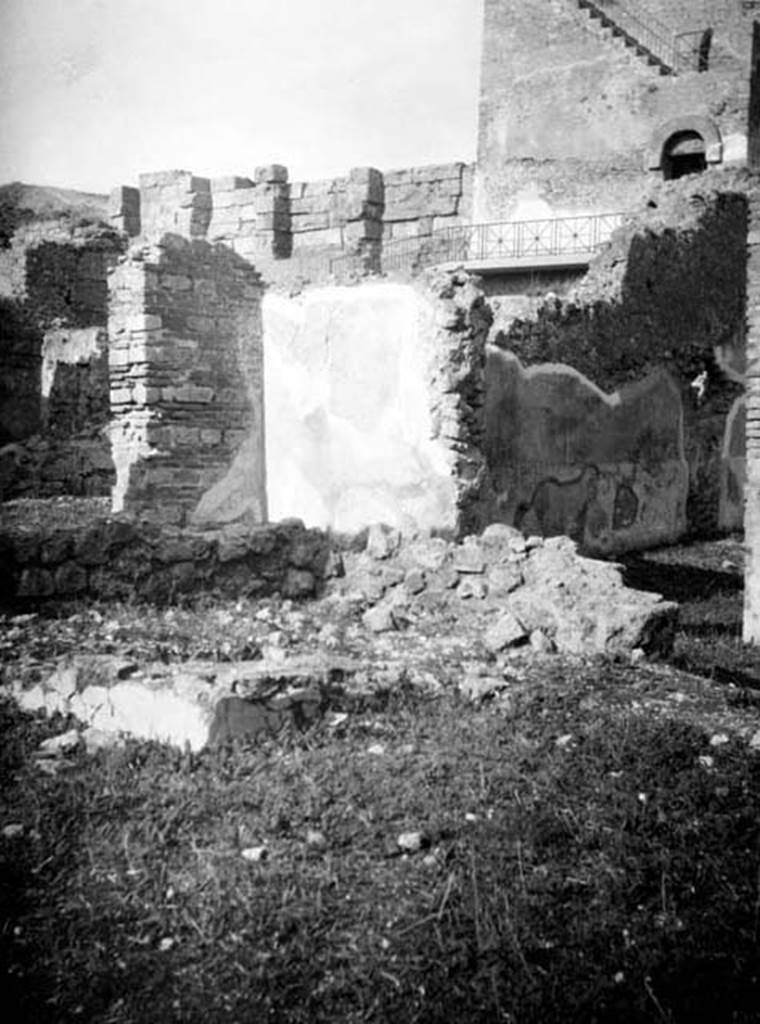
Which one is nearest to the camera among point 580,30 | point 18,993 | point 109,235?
point 18,993

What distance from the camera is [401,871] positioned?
323 cm

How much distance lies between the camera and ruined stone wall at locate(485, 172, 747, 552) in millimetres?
9719

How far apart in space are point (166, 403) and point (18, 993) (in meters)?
6.60

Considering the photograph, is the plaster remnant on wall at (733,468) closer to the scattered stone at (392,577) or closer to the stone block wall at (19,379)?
the scattered stone at (392,577)

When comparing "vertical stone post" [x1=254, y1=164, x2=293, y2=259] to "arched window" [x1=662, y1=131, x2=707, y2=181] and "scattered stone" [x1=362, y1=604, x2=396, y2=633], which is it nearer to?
"arched window" [x1=662, y1=131, x2=707, y2=181]

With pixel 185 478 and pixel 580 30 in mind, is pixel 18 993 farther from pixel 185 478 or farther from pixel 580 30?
pixel 580 30

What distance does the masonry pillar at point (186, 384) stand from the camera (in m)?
8.74

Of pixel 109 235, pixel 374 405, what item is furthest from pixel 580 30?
pixel 374 405

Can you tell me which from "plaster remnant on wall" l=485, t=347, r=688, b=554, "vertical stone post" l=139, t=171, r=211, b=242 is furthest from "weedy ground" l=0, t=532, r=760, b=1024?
"vertical stone post" l=139, t=171, r=211, b=242

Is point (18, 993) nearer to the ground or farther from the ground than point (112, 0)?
nearer to the ground

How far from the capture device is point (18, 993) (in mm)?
2664

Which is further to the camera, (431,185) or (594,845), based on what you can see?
(431,185)

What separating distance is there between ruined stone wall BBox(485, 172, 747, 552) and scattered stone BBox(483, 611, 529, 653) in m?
3.34

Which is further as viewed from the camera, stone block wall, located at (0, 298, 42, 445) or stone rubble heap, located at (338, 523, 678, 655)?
stone block wall, located at (0, 298, 42, 445)
